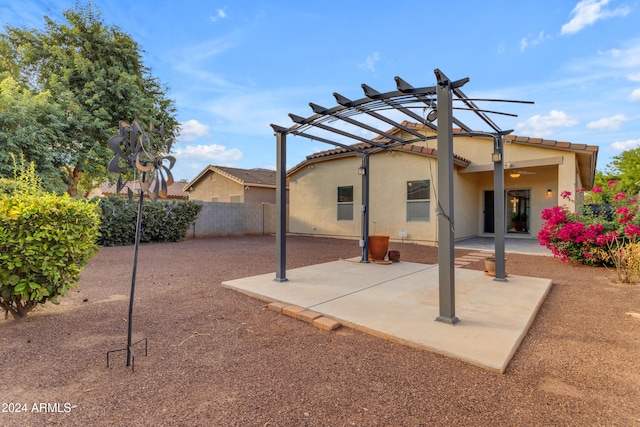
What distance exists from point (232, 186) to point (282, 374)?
16432mm

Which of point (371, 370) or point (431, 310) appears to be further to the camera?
point (431, 310)

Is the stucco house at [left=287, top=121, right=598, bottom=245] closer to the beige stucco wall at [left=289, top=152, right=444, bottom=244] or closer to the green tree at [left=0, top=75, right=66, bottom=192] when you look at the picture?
the beige stucco wall at [left=289, top=152, right=444, bottom=244]

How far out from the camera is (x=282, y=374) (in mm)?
2367

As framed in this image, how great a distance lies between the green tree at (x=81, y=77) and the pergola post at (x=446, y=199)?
41.1 ft

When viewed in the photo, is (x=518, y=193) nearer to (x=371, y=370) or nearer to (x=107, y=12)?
(x=371, y=370)

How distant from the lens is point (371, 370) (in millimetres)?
2432

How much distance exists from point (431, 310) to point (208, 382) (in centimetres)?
252

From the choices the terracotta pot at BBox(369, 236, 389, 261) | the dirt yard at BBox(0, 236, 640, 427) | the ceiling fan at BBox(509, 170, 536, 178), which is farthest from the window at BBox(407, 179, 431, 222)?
the dirt yard at BBox(0, 236, 640, 427)

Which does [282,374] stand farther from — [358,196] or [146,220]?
[146,220]

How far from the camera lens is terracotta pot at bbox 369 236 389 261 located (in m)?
6.88

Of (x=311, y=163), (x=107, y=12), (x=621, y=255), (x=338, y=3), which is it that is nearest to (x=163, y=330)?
(x=621, y=255)

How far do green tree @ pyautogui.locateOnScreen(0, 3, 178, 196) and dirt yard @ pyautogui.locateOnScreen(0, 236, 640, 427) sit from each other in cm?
1013

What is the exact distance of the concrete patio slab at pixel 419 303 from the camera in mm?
2824

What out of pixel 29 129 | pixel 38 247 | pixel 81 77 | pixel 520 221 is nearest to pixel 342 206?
pixel 520 221
